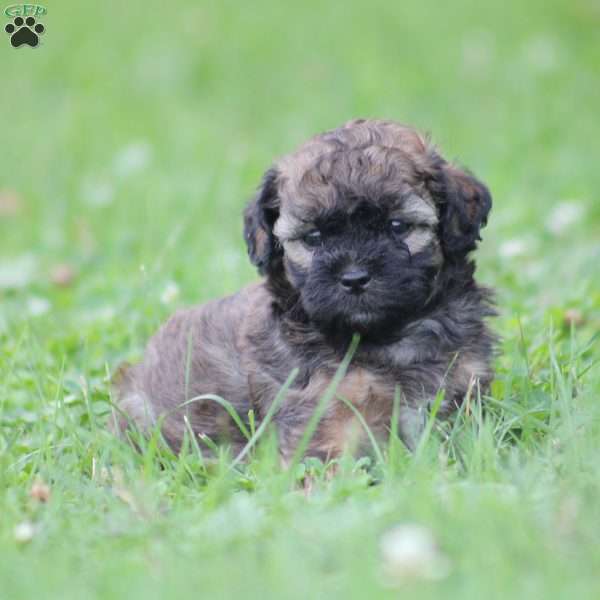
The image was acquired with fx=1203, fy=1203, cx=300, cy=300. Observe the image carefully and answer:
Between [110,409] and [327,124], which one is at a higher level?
[327,124]

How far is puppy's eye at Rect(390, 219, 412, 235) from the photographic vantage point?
14.0ft

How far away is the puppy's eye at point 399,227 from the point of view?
167 inches

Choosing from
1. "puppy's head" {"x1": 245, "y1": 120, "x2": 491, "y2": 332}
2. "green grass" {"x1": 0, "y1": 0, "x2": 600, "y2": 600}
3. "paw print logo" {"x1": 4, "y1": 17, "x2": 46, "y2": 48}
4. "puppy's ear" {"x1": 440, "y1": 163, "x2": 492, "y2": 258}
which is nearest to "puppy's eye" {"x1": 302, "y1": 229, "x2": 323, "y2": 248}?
"puppy's head" {"x1": 245, "y1": 120, "x2": 491, "y2": 332}

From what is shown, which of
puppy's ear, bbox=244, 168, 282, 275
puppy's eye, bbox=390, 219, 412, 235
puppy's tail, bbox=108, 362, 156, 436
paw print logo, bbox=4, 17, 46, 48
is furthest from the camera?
paw print logo, bbox=4, 17, 46, 48

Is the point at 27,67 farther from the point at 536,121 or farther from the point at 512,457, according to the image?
the point at 512,457

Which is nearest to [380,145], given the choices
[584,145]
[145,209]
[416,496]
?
[416,496]

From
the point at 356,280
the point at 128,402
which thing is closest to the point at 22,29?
the point at 128,402

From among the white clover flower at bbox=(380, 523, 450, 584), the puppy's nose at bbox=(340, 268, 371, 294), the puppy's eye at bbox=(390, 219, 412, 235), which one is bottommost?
the white clover flower at bbox=(380, 523, 450, 584)

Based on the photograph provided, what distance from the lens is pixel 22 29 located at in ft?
21.6

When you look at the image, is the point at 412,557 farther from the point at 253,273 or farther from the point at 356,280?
the point at 253,273

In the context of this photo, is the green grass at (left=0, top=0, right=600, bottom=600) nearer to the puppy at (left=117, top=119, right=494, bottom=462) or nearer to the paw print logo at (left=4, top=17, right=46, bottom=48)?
the puppy at (left=117, top=119, right=494, bottom=462)

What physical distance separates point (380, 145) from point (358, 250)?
444mm

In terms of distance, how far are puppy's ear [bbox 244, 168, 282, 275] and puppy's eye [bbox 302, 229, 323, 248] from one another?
0.22 meters

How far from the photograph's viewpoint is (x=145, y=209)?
28.2ft
